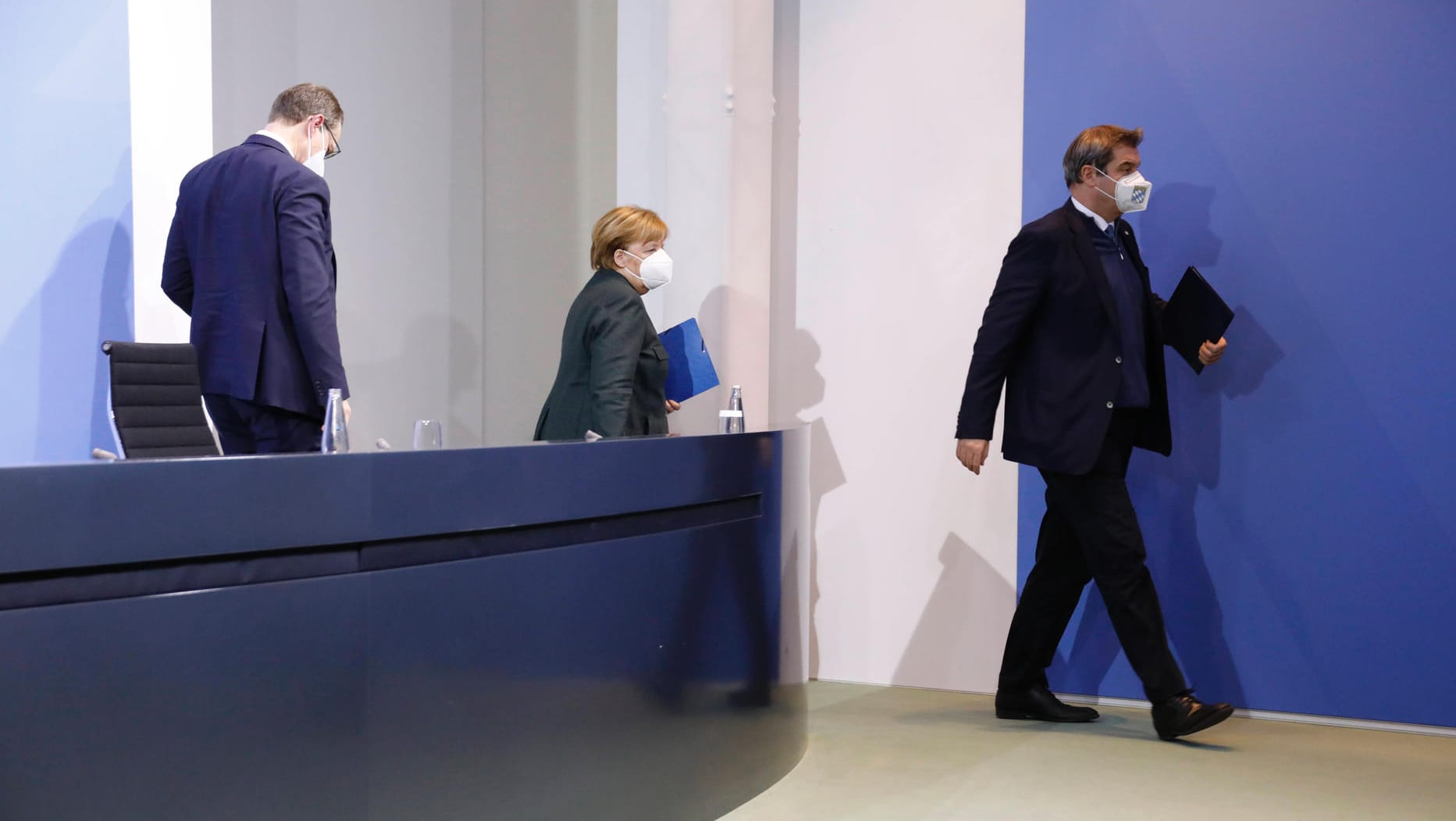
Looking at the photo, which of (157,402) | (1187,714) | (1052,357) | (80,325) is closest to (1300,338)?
(1052,357)

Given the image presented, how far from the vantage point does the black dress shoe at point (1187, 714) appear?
137 inches

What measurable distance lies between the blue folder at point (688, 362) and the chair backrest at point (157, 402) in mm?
1468

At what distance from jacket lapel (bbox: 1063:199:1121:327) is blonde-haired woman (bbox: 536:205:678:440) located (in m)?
1.19

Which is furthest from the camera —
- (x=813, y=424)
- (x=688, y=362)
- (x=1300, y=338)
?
(x=813, y=424)

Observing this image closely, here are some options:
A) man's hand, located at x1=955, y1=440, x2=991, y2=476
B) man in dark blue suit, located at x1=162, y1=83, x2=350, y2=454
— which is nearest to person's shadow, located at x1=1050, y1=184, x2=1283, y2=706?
man's hand, located at x1=955, y1=440, x2=991, y2=476

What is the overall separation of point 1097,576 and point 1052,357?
2.08 feet

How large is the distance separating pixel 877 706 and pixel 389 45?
3.04 m

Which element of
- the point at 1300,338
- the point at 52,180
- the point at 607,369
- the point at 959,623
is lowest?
the point at 959,623

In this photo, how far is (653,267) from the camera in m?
3.70

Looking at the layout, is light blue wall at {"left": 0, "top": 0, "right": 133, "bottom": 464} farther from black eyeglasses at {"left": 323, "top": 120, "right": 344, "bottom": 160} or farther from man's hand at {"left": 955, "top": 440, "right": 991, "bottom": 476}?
man's hand at {"left": 955, "top": 440, "right": 991, "bottom": 476}

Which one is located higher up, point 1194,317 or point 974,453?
point 1194,317

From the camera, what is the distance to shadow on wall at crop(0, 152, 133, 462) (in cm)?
352

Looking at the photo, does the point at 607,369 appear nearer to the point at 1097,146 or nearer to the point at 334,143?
the point at 334,143

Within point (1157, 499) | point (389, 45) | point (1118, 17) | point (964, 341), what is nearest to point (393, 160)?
point (389, 45)
